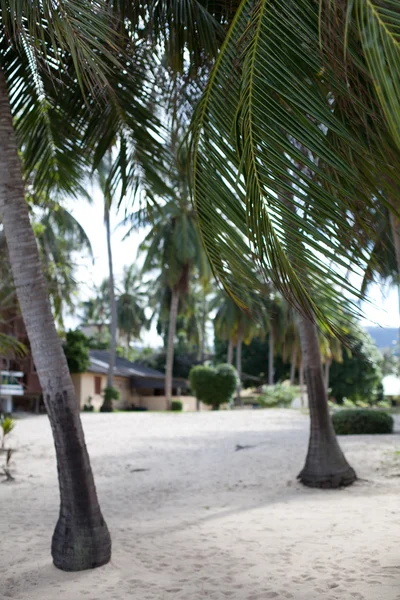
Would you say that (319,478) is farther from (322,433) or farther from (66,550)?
(66,550)

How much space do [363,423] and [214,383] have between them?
572 inches

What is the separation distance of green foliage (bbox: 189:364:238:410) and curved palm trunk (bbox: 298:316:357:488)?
20643mm

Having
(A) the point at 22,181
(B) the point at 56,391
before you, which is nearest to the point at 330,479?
(B) the point at 56,391

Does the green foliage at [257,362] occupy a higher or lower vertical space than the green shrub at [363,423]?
higher

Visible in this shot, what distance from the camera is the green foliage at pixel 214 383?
30.8m

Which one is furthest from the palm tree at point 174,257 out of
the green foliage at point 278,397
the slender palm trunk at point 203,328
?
the slender palm trunk at point 203,328

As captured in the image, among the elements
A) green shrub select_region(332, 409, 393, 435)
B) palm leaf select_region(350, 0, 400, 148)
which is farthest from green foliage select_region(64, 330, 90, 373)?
palm leaf select_region(350, 0, 400, 148)

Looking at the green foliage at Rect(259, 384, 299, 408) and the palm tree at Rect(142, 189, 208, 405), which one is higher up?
the palm tree at Rect(142, 189, 208, 405)

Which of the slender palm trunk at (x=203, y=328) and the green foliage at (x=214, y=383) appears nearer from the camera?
the green foliage at (x=214, y=383)

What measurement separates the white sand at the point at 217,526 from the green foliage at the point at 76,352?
595 inches

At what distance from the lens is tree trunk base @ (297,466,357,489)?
9.70 m

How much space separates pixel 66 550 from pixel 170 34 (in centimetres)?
476

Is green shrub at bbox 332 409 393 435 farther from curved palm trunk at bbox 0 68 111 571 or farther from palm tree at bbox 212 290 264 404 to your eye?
palm tree at bbox 212 290 264 404

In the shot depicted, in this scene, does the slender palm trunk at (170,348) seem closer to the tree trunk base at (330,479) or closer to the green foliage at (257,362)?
the green foliage at (257,362)
